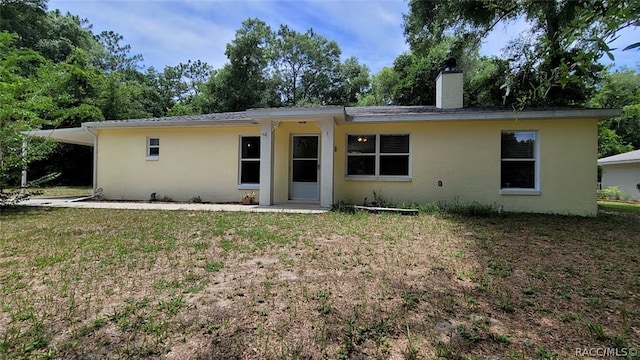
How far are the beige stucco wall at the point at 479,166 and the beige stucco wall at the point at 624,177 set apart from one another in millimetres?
13359

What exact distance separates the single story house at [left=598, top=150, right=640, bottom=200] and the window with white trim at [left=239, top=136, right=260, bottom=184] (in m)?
19.5

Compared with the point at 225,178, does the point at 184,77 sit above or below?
above

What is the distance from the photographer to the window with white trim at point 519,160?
27.5 feet

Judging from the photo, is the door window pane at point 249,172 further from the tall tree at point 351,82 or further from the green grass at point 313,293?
the tall tree at point 351,82

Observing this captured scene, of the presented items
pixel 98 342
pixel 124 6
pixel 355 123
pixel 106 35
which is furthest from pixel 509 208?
pixel 106 35

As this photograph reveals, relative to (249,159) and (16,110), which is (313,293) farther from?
(16,110)

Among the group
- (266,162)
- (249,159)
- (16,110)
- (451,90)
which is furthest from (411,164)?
(16,110)

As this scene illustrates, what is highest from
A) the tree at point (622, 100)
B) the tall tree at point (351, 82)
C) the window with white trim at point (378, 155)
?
the tall tree at point (351, 82)

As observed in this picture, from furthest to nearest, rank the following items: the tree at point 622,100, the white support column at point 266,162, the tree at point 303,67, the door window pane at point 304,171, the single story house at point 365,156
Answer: the tree at point 303,67 → the tree at point 622,100 → the door window pane at point 304,171 → the white support column at point 266,162 → the single story house at point 365,156

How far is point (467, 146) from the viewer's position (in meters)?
8.64

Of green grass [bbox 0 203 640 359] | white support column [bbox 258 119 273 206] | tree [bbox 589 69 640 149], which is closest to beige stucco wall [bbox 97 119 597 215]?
white support column [bbox 258 119 273 206]

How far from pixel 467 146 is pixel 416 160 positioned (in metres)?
1.40

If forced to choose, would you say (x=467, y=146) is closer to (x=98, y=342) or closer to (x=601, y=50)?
(x=601, y=50)

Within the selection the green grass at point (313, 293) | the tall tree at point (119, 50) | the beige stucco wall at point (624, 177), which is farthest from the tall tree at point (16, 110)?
the tall tree at point (119, 50)
